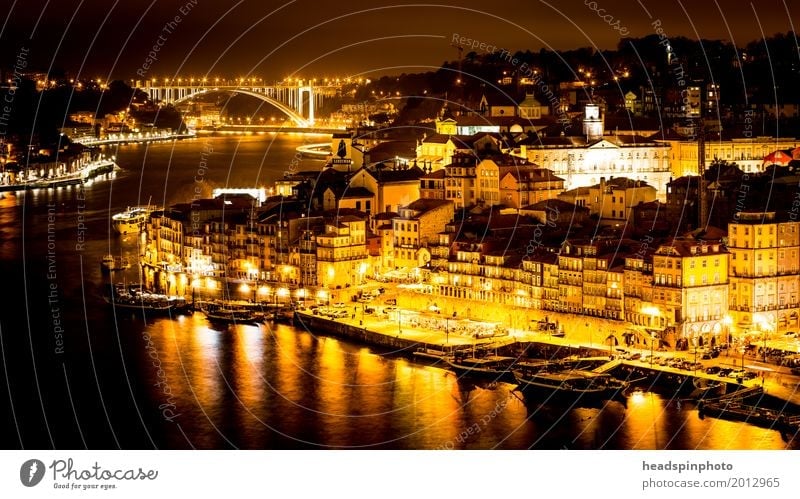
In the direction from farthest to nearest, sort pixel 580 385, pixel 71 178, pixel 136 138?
pixel 136 138 → pixel 71 178 → pixel 580 385

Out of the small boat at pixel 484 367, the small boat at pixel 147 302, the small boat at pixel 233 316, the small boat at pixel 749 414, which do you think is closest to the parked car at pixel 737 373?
the small boat at pixel 749 414

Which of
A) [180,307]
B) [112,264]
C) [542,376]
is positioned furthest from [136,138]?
[542,376]

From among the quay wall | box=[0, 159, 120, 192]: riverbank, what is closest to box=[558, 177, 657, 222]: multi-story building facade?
the quay wall

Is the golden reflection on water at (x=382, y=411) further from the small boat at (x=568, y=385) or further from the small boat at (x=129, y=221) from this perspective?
the small boat at (x=129, y=221)

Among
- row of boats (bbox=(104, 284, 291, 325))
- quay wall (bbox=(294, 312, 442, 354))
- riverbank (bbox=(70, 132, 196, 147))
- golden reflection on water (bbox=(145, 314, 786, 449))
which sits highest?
riverbank (bbox=(70, 132, 196, 147))

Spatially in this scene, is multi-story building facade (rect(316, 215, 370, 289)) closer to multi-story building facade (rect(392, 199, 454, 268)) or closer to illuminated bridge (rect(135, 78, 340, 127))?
multi-story building facade (rect(392, 199, 454, 268))

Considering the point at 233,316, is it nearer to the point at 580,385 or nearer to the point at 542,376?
the point at 542,376
